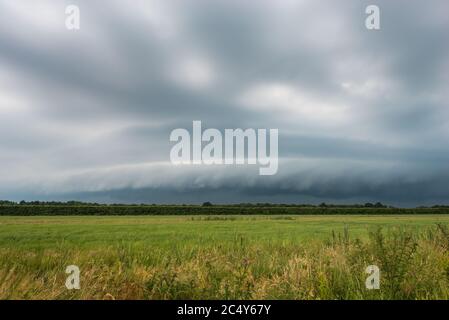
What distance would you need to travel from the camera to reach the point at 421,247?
11.2 meters

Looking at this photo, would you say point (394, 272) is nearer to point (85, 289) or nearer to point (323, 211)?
point (85, 289)
